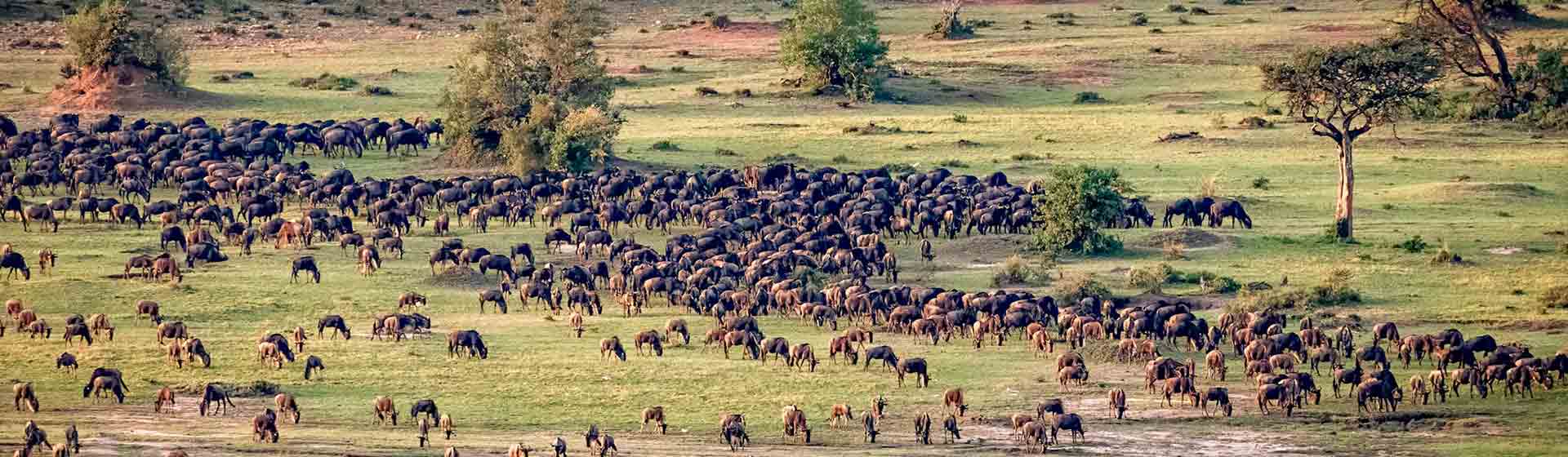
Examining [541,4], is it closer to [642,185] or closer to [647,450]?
[642,185]

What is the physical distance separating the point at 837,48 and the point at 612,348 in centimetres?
3022

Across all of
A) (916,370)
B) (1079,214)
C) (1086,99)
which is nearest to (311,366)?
(916,370)

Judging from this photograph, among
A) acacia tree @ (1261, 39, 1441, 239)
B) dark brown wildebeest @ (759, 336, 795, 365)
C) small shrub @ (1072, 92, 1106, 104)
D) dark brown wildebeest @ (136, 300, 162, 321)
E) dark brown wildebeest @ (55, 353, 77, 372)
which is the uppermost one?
acacia tree @ (1261, 39, 1441, 239)

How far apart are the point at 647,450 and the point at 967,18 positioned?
189 ft

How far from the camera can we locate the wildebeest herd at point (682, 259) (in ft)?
79.2

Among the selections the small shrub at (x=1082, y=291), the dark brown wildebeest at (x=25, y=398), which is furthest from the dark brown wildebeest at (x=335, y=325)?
the small shrub at (x=1082, y=291)

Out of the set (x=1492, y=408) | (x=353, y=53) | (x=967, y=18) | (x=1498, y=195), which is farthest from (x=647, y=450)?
(x=967, y=18)

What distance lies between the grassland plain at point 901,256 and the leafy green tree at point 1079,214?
701 millimetres

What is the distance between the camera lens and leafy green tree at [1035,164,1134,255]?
34.7 meters

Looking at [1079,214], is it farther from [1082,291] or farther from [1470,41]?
[1470,41]

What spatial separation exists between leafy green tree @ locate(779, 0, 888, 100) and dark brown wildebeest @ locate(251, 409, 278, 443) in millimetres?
35679

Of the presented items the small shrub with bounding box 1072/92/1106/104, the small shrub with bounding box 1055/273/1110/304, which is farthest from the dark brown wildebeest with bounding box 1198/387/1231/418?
the small shrub with bounding box 1072/92/1106/104

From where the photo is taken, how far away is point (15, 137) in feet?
150

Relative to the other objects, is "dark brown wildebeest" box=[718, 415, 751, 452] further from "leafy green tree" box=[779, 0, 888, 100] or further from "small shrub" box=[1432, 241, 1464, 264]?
"leafy green tree" box=[779, 0, 888, 100]
